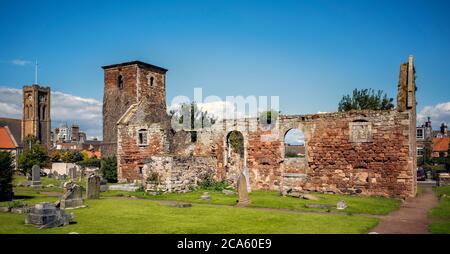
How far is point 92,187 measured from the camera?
703 inches

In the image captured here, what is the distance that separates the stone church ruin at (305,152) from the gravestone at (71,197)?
6.20m

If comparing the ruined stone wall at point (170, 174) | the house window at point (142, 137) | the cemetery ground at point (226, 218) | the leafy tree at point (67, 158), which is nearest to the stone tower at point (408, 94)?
the cemetery ground at point (226, 218)

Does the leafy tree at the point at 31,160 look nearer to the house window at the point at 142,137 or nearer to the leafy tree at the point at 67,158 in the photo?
the leafy tree at the point at 67,158

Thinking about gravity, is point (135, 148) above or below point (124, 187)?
above

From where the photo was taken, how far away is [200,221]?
38.6ft

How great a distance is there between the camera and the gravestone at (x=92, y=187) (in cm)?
1773

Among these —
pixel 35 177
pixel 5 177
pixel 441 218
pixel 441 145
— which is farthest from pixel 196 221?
pixel 441 145

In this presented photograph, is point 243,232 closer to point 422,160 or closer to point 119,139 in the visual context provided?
point 119,139

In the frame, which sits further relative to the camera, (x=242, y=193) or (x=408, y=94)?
(x=408, y=94)

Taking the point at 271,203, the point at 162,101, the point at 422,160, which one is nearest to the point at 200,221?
the point at 271,203

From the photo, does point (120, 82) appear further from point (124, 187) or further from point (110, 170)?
point (124, 187)

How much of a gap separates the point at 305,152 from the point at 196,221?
451 inches

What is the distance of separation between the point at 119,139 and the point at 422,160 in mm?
37927

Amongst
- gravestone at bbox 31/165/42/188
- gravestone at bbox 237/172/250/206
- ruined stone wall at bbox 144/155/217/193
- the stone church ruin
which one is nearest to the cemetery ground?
gravestone at bbox 237/172/250/206
